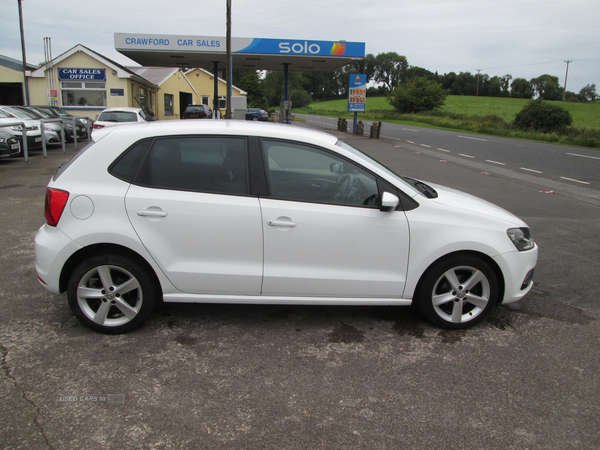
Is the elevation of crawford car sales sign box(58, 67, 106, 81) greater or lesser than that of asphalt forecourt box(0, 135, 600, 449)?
greater

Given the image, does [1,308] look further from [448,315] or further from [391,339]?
[448,315]

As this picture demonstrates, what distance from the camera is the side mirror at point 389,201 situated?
349 cm

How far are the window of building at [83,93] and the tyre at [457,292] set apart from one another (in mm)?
31489

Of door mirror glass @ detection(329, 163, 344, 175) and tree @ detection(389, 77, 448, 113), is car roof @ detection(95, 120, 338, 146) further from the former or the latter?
tree @ detection(389, 77, 448, 113)

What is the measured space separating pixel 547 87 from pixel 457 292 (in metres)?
133

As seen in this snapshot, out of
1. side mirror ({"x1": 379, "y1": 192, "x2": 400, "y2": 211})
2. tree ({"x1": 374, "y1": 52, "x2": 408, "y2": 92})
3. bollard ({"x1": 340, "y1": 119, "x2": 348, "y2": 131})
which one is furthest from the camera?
tree ({"x1": 374, "y1": 52, "x2": 408, "y2": 92})

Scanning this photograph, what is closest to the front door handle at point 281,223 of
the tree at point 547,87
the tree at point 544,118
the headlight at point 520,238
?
the headlight at point 520,238

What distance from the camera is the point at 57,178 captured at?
143 inches

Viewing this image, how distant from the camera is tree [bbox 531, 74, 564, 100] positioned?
367ft

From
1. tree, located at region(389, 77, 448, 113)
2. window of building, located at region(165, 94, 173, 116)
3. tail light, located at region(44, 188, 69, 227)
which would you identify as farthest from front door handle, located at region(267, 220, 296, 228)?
tree, located at region(389, 77, 448, 113)

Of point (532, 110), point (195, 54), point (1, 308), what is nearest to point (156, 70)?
point (195, 54)

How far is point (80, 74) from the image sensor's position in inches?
1186

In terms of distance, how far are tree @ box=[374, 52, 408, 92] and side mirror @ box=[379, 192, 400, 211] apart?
154757mm

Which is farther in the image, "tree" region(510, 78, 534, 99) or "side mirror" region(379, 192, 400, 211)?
Result: "tree" region(510, 78, 534, 99)
